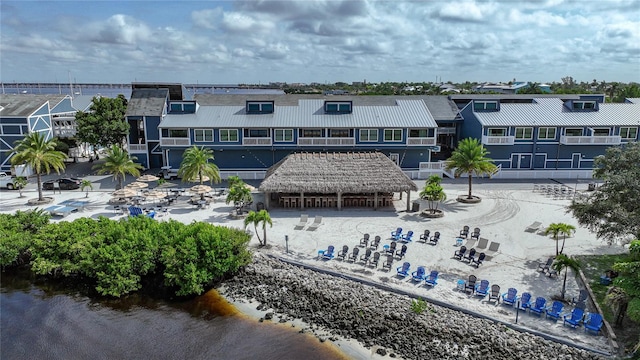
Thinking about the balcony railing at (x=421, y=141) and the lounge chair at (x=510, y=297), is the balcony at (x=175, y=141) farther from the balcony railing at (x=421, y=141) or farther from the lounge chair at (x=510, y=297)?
the lounge chair at (x=510, y=297)

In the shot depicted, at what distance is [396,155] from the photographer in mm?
43312

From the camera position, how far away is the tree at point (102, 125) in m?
46.6

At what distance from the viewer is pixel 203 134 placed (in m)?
42.5

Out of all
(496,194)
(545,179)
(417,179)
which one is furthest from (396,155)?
(545,179)

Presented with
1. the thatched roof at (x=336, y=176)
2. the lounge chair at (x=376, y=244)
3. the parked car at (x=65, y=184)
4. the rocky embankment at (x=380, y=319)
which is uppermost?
the thatched roof at (x=336, y=176)

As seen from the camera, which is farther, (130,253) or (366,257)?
(366,257)

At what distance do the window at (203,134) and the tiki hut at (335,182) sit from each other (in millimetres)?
10338

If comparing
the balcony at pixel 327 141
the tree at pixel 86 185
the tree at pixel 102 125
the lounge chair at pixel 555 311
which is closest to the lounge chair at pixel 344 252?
the lounge chair at pixel 555 311

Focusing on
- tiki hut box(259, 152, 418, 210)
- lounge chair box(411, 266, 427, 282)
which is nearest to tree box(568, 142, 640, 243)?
lounge chair box(411, 266, 427, 282)

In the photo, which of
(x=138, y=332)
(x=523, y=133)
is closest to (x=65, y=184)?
(x=138, y=332)

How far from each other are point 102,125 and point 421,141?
31.7 m

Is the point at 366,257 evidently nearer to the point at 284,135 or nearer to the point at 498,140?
the point at 284,135

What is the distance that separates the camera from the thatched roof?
32.4 m

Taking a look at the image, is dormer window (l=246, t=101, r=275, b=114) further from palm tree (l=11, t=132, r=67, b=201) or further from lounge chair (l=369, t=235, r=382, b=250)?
lounge chair (l=369, t=235, r=382, b=250)
